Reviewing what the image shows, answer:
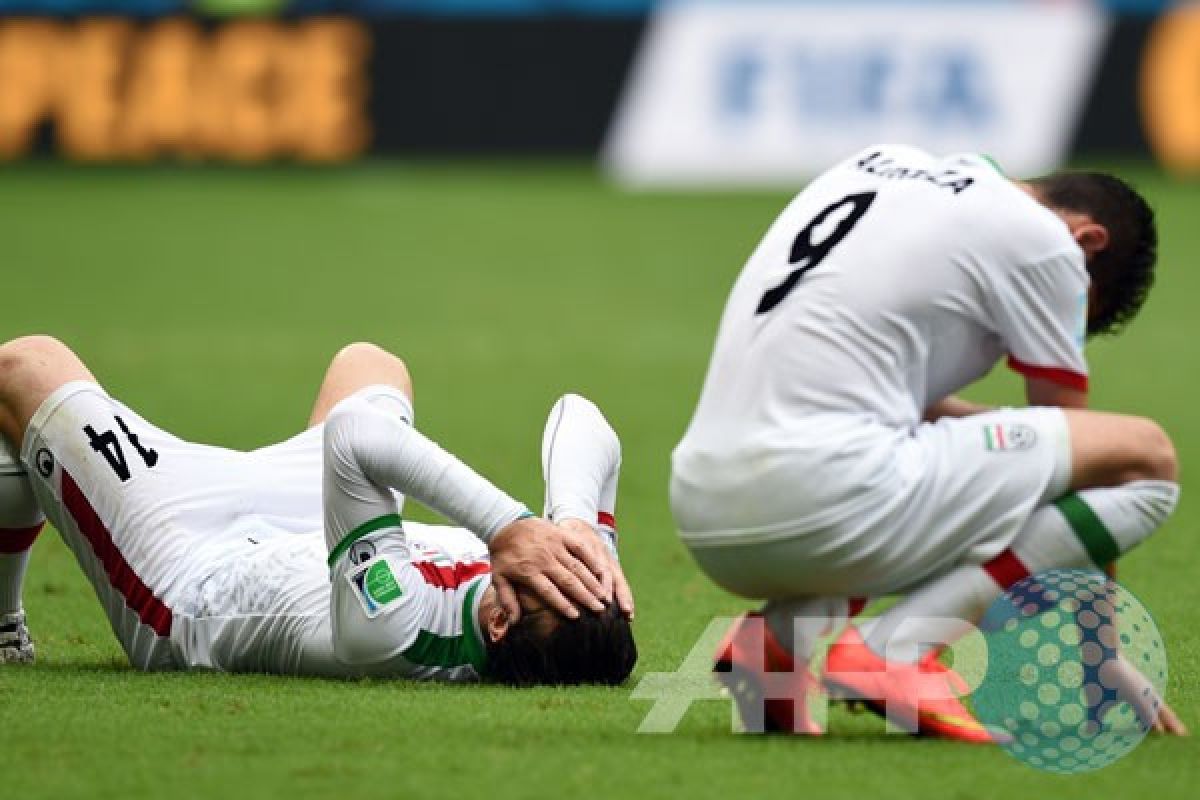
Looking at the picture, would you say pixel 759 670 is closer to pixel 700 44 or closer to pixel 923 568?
pixel 923 568

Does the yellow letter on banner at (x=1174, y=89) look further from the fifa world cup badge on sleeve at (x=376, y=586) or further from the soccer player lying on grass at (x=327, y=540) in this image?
the fifa world cup badge on sleeve at (x=376, y=586)

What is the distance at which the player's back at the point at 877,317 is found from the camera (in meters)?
4.29

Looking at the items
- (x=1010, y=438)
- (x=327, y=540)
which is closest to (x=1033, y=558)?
(x=1010, y=438)

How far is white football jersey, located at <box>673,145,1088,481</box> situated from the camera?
429cm

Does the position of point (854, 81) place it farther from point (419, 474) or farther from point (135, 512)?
point (419, 474)

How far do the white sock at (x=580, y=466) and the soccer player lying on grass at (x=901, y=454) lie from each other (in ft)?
1.70

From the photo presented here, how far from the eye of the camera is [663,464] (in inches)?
334

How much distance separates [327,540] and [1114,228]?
64.3 inches

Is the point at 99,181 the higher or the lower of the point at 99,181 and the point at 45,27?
the lower

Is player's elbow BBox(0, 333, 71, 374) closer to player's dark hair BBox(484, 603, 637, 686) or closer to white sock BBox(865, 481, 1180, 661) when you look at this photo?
player's dark hair BBox(484, 603, 637, 686)

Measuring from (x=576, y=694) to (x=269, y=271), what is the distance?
10814 millimetres

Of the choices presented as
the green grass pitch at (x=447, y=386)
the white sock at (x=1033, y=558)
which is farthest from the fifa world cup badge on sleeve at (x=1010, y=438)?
the green grass pitch at (x=447, y=386)

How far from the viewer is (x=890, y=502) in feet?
13.9

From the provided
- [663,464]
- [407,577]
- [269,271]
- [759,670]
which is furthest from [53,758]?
[269,271]
